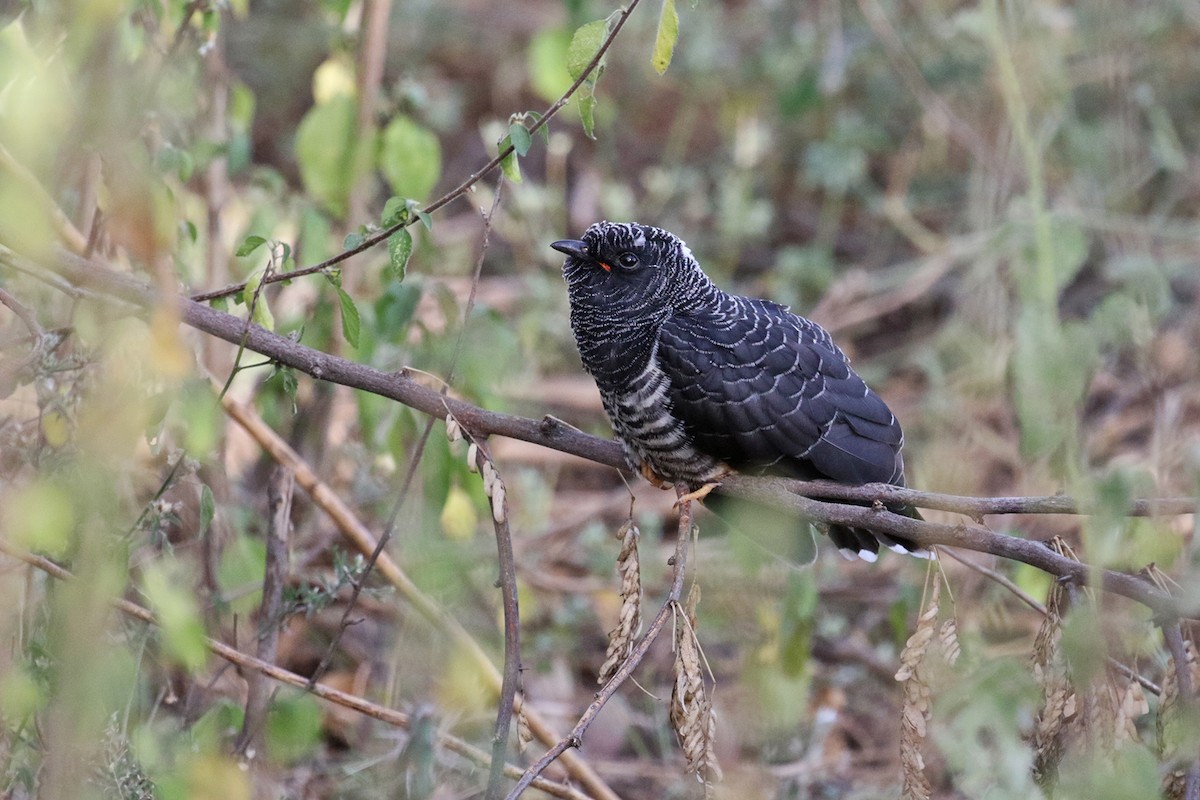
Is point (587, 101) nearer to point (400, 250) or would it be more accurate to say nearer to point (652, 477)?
point (400, 250)

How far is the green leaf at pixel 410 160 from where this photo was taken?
13.4ft

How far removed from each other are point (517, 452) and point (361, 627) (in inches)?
59.9

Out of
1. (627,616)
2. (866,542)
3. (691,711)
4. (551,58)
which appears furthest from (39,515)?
(551,58)

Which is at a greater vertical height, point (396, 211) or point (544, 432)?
point (396, 211)

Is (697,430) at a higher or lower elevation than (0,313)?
lower

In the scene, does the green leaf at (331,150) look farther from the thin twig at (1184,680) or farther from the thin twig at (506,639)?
the thin twig at (1184,680)

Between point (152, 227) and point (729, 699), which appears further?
point (729, 699)

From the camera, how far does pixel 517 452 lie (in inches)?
257

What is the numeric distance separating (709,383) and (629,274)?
561 millimetres

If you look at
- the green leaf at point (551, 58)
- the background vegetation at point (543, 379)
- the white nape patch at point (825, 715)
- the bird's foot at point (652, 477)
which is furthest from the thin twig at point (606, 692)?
the green leaf at point (551, 58)

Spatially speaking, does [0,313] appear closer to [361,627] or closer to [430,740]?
[361,627]

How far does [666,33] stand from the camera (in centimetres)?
254

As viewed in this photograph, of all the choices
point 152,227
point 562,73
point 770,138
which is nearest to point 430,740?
point 152,227

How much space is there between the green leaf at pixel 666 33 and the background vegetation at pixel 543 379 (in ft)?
0.46
